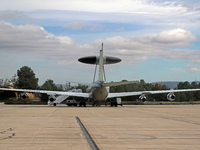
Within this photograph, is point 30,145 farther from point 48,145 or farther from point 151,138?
point 151,138

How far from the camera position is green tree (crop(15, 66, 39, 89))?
154375 mm

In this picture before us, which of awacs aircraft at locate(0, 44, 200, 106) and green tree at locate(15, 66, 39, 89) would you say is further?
green tree at locate(15, 66, 39, 89)

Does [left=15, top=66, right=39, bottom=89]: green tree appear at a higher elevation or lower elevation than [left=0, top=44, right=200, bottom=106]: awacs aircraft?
higher

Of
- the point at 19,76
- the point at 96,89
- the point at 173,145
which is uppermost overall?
the point at 19,76

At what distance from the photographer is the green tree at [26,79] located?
506 ft

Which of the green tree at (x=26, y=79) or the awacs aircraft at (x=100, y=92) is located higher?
the green tree at (x=26, y=79)

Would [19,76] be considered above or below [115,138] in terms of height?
above

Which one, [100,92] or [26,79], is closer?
[100,92]

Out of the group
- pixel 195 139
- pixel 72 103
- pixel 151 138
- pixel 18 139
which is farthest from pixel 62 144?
pixel 72 103

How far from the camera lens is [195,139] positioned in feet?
46.9

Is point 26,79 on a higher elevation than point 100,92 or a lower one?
higher

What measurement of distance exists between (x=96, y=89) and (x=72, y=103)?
86.5 ft

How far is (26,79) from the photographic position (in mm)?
156125

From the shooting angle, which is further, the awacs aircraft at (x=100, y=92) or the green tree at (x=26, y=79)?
the green tree at (x=26, y=79)
